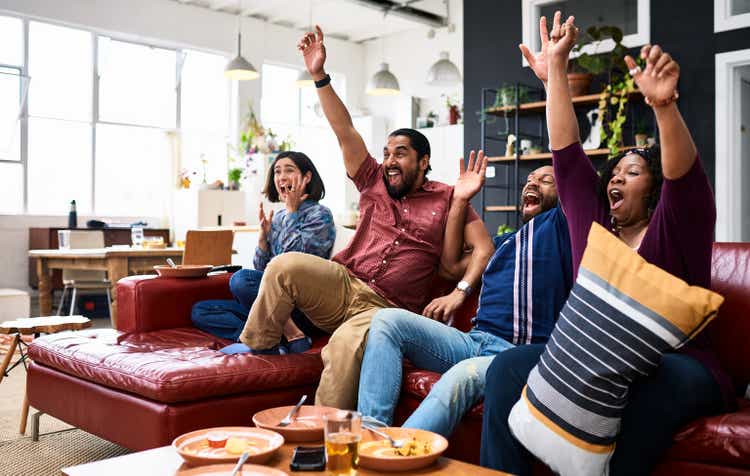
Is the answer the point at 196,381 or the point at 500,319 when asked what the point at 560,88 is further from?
the point at 196,381

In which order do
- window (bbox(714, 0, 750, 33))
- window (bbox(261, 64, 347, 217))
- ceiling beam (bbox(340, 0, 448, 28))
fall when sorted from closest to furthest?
window (bbox(714, 0, 750, 33))
ceiling beam (bbox(340, 0, 448, 28))
window (bbox(261, 64, 347, 217))

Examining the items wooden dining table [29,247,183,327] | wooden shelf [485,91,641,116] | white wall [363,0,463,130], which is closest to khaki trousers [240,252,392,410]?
wooden dining table [29,247,183,327]

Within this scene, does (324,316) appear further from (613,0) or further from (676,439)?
(613,0)

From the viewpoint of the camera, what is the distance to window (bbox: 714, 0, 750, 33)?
5.37 metres

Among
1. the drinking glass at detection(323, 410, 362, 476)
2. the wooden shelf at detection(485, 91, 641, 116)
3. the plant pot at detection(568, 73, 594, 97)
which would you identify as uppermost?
the plant pot at detection(568, 73, 594, 97)

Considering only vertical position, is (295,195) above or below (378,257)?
above

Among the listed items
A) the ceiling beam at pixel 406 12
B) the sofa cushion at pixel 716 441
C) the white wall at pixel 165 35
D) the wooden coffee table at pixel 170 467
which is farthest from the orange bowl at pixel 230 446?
the ceiling beam at pixel 406 12

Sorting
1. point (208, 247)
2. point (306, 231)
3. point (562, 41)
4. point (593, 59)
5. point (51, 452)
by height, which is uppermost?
point (593, 59)

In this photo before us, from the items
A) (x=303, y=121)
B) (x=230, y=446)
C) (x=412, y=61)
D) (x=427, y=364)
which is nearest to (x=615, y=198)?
(x=427, y=364)

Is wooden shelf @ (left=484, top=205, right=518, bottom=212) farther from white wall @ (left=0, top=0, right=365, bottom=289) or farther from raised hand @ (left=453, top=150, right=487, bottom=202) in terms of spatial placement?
white wall @ (left=0, top=0, right=365, bottom=289)

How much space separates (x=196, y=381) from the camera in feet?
7.66

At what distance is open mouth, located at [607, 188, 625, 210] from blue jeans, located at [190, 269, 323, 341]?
5.35 feet

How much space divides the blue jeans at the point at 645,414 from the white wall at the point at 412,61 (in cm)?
829

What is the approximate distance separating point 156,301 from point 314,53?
1230 millimetres
